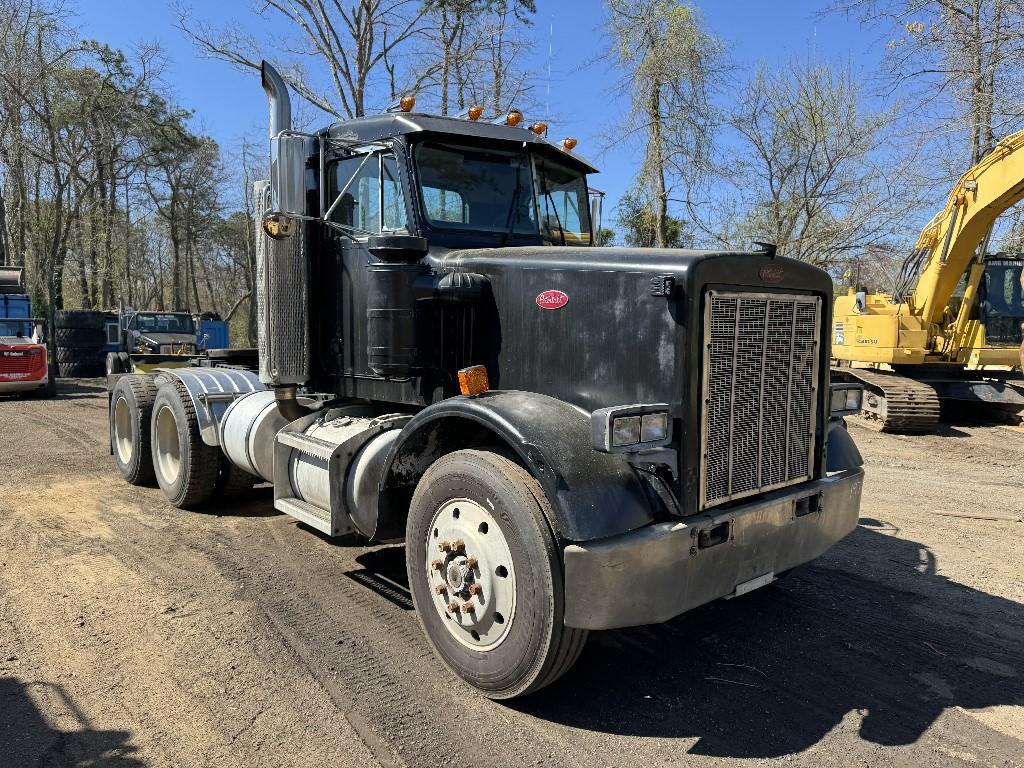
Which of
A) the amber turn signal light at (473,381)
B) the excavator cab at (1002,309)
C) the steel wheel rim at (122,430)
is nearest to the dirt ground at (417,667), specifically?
the amber turn signal light at (473,381)

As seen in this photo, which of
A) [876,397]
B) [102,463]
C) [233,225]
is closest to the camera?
[102,463]

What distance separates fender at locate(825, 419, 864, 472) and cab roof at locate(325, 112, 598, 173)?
248 cm

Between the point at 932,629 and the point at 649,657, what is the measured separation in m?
1.71

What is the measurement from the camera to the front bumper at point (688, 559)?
3.02 m

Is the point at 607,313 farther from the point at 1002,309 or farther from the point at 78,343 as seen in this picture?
→ the point at 78,343

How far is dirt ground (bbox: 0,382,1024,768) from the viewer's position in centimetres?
310

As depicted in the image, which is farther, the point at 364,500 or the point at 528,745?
the point at 364,500

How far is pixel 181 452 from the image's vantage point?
21.5 ft

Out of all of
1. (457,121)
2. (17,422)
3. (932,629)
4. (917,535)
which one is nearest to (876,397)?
(917,535)

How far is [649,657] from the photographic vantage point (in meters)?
3.90

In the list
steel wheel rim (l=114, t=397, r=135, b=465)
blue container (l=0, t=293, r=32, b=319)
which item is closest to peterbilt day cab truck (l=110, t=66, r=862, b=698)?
steel wheel rim (l=114, t=397, r=135, b=465)

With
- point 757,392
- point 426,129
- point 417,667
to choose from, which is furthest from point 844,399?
point 426,129

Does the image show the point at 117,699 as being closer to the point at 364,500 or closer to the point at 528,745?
the point at 364,500

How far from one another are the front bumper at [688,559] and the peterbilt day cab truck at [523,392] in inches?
0.4
